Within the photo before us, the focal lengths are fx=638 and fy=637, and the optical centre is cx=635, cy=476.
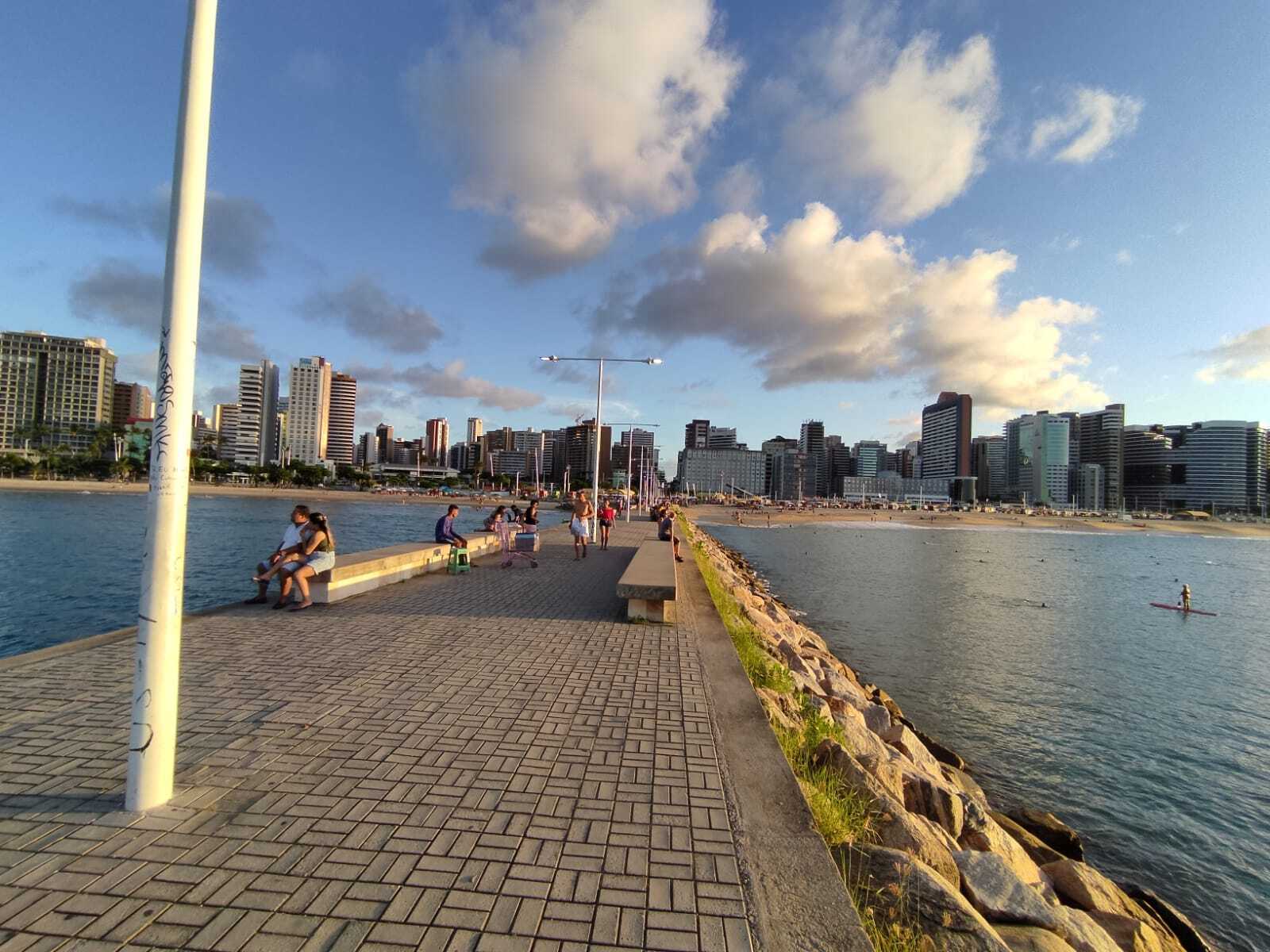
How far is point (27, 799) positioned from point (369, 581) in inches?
285

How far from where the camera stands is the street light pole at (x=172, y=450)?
3322mm

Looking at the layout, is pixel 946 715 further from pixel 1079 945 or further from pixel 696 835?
pixel 696 835

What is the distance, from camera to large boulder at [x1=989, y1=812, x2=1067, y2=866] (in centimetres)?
714

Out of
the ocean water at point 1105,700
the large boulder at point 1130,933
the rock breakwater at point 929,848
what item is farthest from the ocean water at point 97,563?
the ocean water at point 1105,700

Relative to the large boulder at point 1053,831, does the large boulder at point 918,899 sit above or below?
above

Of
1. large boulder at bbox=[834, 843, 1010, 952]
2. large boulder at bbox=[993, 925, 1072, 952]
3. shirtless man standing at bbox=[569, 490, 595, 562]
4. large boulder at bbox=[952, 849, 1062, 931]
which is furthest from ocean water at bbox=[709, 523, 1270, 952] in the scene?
shirtless man standing at bbox=[569, 490, 595, 562]

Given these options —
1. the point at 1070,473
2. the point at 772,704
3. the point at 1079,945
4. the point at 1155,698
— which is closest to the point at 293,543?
the point at 772,704

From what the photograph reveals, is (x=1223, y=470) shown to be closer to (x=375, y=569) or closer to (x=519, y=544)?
(x=519, y=544)

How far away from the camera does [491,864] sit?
302 cm

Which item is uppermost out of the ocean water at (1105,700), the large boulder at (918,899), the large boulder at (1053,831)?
the large boulder at (918,899)

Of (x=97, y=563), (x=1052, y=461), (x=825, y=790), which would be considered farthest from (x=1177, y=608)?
(x=1052, y=461)

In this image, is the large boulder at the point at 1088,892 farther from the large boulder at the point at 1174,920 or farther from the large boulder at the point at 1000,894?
the large boulder at the point at 1000,894

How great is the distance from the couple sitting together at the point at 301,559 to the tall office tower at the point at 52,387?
594 feet

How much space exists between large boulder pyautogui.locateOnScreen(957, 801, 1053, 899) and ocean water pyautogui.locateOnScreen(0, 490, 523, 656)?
8.26 meters
